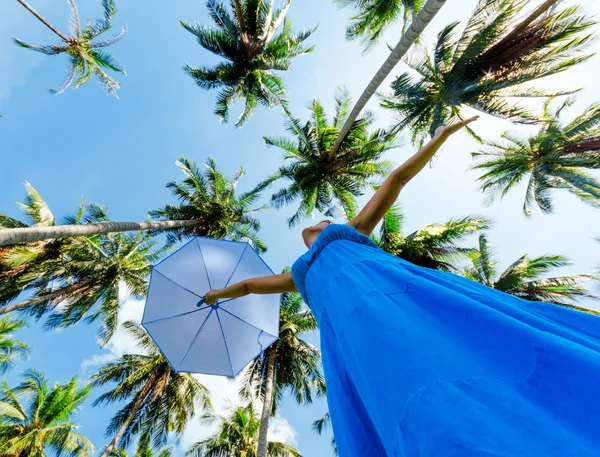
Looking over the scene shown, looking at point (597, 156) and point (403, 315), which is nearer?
point (403, 315)

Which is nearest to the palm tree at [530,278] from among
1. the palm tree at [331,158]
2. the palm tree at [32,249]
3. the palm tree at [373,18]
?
the palm tree at [331,158]

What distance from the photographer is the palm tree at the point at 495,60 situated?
1070 cm

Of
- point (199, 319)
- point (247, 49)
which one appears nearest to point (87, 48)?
point (247, 49)

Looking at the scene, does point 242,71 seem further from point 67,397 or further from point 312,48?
point 67,397

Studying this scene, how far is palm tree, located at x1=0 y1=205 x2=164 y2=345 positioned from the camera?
58.8 ft

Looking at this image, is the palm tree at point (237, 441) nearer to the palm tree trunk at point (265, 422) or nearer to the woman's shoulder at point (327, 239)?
the palm tree trunk at point (265, 422)

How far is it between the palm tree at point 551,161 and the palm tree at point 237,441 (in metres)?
16.8

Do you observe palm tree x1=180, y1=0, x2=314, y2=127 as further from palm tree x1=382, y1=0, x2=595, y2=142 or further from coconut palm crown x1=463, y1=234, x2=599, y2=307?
coconut palm crown x1=463, y1=234, x2=599, y2=307

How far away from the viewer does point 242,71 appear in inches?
639

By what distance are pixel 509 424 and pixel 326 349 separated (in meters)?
1.05

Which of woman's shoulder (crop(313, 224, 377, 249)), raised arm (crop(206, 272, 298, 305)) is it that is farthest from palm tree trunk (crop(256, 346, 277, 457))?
woman's shoulder (crop(313, 224, 377, 249))

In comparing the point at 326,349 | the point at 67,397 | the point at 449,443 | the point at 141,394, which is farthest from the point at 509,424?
the point at 67,397

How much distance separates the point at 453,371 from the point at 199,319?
5.65 m

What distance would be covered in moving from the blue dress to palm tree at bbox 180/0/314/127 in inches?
609
